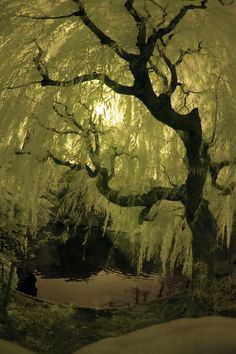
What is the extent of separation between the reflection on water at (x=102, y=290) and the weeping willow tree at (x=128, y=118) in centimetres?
9

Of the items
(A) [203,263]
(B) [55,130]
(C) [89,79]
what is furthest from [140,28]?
(A) [203,263]

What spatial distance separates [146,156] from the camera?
1350 millimetres

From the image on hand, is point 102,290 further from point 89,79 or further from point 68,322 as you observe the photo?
point 89,79

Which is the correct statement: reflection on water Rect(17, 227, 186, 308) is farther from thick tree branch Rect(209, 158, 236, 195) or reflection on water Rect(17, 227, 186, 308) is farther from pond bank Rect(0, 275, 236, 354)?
thick tree branch Rect(209, 158, 236, 195)

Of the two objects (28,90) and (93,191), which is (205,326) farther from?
(28,90)

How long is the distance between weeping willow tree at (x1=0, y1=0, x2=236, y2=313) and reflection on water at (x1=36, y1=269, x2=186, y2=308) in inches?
3.6

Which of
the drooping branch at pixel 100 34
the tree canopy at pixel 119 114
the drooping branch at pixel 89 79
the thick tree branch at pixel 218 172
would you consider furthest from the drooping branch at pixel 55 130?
the thick tree branch at pixel 218 172

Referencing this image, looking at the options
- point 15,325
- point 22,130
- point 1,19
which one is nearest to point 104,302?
point 15,325

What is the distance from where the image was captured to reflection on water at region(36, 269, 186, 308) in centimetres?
128

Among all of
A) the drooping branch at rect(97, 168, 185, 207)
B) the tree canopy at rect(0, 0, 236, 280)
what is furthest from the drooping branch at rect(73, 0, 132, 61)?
the drooping branch at rect(97, 168, 185, 207)

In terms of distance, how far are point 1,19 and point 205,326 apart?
107cm

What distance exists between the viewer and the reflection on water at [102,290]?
50.4 inches

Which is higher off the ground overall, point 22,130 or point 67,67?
point 67,67

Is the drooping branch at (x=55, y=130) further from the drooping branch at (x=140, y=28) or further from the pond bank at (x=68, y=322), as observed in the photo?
the pond bank at (x=68, y=322)
